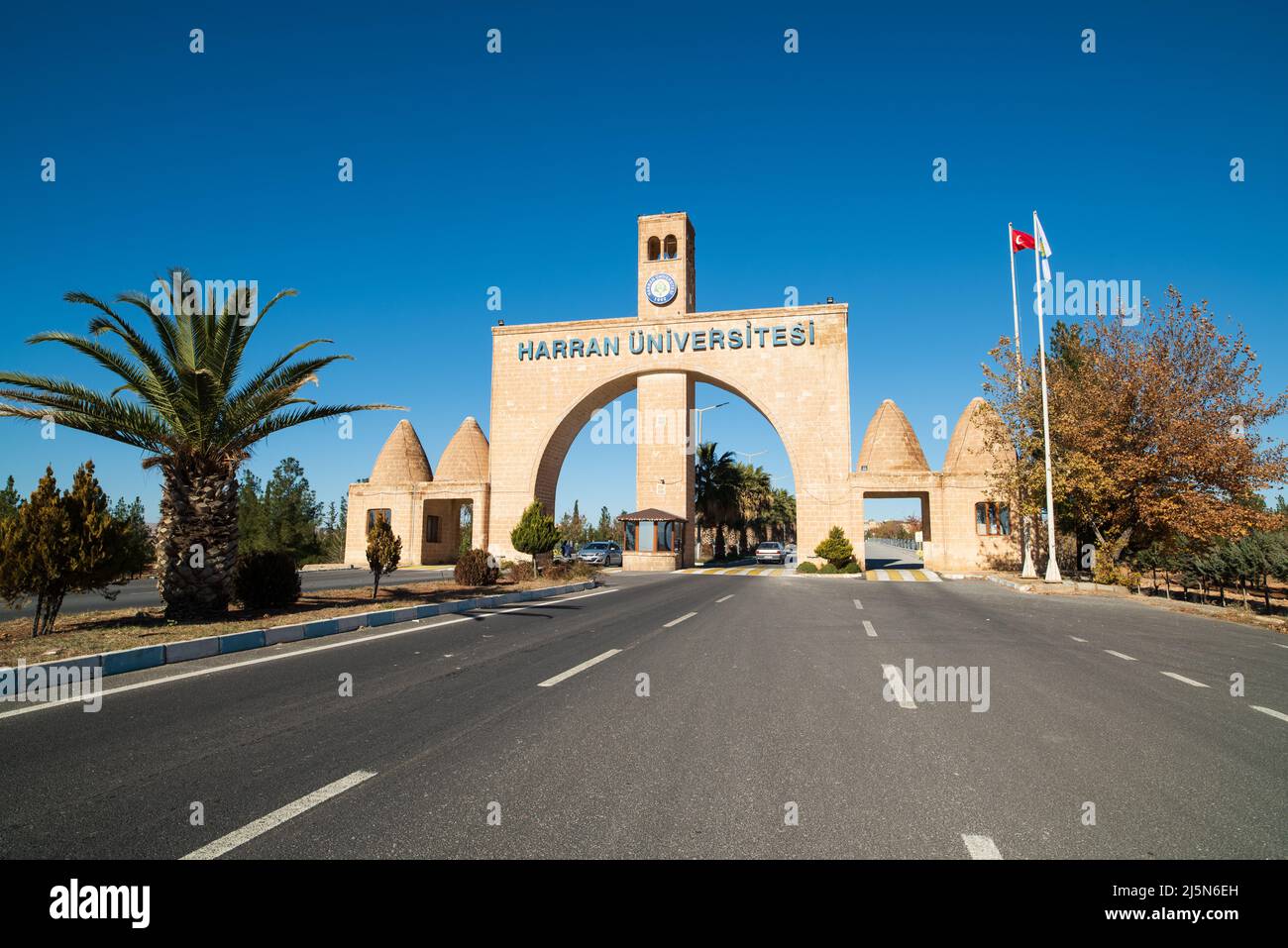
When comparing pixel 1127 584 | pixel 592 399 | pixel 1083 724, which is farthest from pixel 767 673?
pixel 592 399

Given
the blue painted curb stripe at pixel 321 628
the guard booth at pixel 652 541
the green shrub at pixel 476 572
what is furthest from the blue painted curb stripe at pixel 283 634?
the guard booth at pixel 652 541

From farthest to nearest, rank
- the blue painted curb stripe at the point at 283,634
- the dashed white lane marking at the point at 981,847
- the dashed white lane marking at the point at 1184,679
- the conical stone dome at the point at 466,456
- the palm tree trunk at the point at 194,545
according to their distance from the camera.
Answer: the conical stone dome at the point at 466,456 → the palm tree trunk at the point at 194,545 → the blue painted curb stripe at the point at 283,634 → the dashed white lane marking at the point at 1184,679 → the dashed white lane marking at the point at 981,847

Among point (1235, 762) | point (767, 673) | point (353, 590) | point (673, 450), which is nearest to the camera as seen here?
point (1235, 762)

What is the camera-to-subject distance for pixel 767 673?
7.68 meters

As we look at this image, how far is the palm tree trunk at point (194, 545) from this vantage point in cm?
1112

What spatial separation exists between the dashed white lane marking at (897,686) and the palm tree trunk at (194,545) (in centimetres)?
1007

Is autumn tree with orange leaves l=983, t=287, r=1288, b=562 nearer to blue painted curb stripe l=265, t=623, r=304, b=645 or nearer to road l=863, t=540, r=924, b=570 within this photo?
road l=863, t=540, r=924, b=570

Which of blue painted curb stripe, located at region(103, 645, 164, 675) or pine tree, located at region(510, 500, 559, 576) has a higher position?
pine tree, located at region(510, 500, 559, 576)

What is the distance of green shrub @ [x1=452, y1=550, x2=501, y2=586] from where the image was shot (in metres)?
20.6

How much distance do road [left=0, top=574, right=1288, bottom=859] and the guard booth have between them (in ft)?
96.2

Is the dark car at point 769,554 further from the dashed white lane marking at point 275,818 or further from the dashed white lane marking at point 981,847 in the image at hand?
the dashed white lane marking at point 981,847

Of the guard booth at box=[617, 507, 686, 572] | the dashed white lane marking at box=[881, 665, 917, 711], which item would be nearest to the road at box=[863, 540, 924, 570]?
the guard booth at box=[617, 507, 686, 572]
